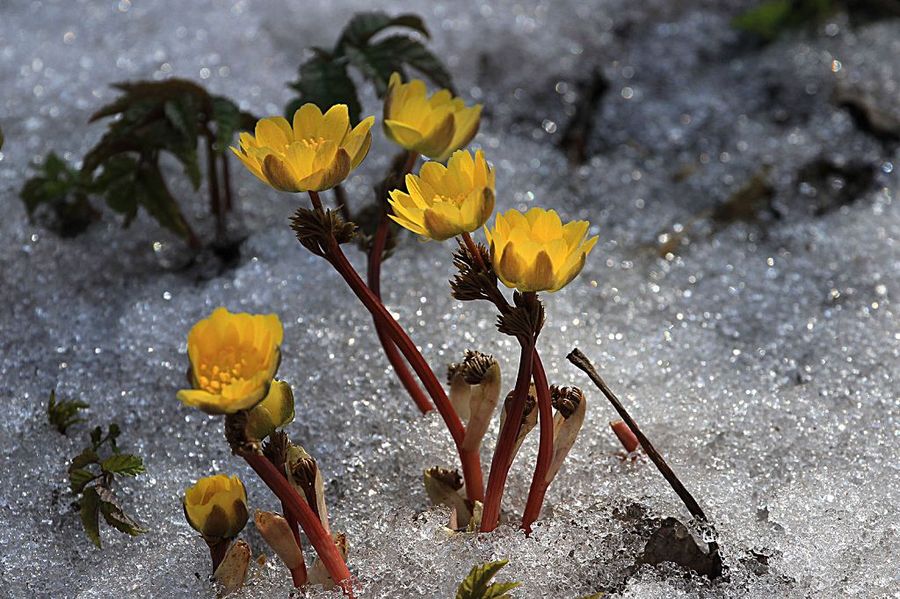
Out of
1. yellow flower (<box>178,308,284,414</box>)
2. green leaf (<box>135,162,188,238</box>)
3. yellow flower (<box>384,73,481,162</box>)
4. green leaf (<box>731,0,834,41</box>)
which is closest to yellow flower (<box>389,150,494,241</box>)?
yellow flower (<box>384,73,481,162</box>)

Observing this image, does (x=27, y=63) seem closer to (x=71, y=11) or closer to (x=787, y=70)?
(x=71, y=11)

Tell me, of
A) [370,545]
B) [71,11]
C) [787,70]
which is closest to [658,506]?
[370,545]

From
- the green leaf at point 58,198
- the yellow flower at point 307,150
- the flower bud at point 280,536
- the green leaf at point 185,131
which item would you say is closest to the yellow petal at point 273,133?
the yellow flower at point 307,150

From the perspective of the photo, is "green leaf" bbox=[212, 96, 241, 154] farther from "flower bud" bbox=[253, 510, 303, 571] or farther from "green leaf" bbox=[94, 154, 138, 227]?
"flower bud" bbox=[253, 510, 303, 571]

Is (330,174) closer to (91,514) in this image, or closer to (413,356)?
(413,356)

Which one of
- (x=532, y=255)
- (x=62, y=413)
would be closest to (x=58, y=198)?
(x=62, y=413)
